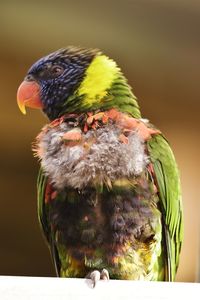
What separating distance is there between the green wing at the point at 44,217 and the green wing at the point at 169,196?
0.36 m

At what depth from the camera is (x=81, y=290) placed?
1.33 m

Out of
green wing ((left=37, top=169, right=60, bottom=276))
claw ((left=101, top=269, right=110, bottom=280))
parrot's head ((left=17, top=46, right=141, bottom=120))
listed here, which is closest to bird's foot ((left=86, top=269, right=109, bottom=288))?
claw ((left=101, top=269, right=110, bottom=280))

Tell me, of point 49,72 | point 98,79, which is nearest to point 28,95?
point 49,72

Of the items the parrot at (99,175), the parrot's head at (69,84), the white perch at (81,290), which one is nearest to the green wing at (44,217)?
the parrot at (99,175)

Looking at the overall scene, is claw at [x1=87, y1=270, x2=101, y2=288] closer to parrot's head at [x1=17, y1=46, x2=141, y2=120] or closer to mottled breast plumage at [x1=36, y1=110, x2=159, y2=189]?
mottled breast plumage at [x1=36, y1=110, x2=159, y2=189]

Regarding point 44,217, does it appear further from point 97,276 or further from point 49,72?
point 49,72

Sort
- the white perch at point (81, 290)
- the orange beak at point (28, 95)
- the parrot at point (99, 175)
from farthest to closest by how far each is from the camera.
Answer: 1. the orange beak at point (28, 95)
2. the parrot at point (99, 175)
3. the white perch at point (81, 290)

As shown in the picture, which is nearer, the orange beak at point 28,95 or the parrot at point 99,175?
the parrot at point 99,175

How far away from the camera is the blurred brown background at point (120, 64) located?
1477mm

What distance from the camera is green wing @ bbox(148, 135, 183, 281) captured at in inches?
59.0

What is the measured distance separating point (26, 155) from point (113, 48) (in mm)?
488

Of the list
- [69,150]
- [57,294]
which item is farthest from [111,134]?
[57,294]

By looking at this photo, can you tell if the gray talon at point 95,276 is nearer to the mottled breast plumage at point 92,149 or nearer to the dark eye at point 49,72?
the mottled breast plumage at point 92,149

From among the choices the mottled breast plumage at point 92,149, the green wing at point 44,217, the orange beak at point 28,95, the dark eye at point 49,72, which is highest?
the dark eye at point 49,72
